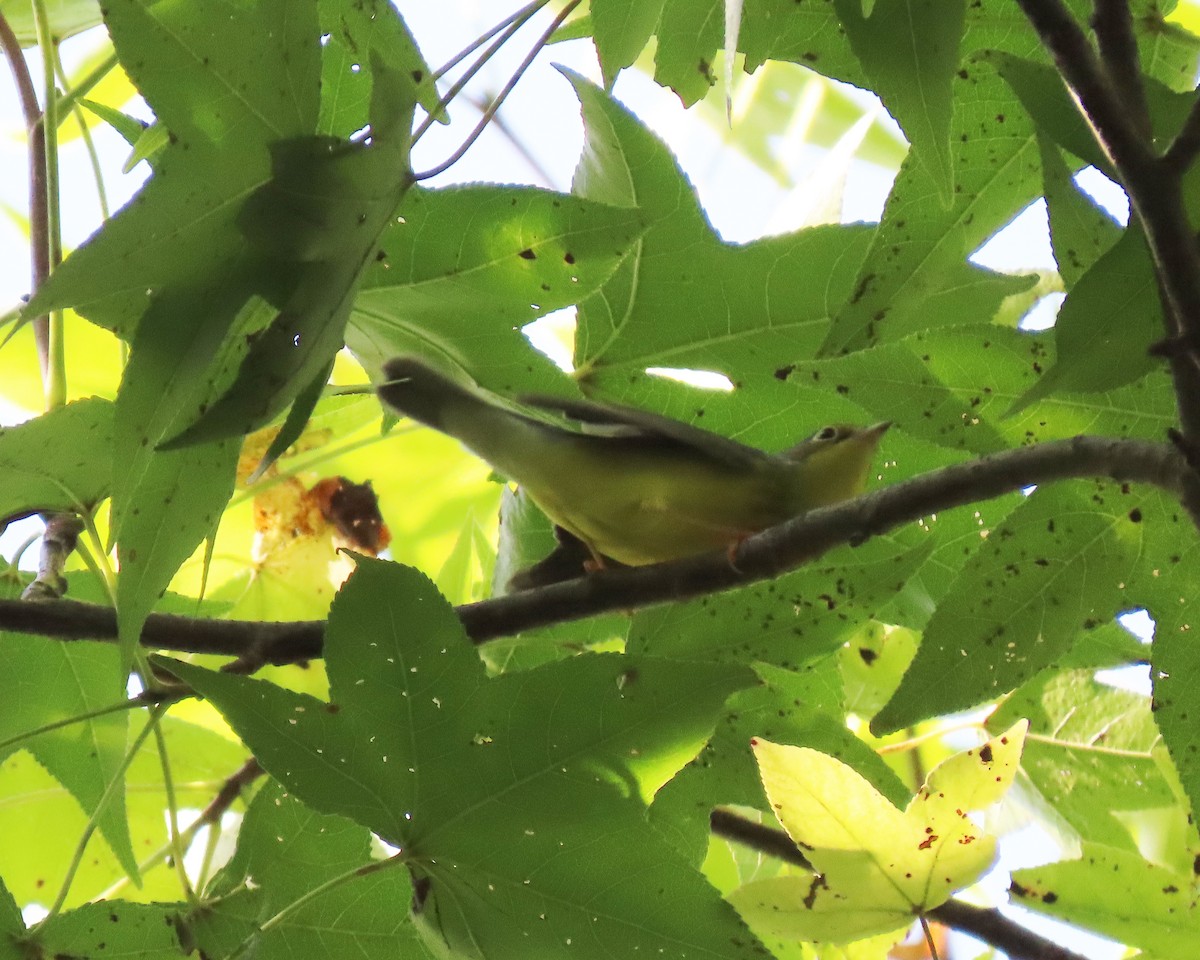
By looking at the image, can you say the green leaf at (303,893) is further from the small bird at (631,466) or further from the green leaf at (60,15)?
the green leaf at (60,15)

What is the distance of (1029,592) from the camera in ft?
5.83

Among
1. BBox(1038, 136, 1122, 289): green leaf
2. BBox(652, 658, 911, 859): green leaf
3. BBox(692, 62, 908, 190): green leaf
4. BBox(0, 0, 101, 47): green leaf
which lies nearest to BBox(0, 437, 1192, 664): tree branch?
BBox(1038, 136, 1122, 289): green leaf

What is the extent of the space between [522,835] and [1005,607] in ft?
2.39

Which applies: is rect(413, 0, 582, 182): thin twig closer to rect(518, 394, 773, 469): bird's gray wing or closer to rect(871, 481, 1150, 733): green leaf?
rect(518, 394, 773, 469): bird's gray wing

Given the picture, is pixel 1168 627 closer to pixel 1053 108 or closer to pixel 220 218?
pixel 1053 108

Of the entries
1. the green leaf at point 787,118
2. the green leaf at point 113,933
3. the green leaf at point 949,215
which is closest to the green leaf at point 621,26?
the green leaf at point 949,215

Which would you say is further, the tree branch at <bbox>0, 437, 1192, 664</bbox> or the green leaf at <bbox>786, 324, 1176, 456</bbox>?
the green leaf at <bbox>786, 324, 1176, 456</bbox>

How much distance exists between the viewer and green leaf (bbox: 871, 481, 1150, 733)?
5.76 ft

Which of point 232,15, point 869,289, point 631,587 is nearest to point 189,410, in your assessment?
point 232,15

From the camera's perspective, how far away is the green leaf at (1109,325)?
138 centimetres

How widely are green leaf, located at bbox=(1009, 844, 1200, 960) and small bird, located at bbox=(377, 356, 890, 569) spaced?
727mm

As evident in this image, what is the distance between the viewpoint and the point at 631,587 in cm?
168

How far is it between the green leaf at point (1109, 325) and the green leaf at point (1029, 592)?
1.17ft

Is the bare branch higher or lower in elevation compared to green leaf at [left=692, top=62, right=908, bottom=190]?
lower
